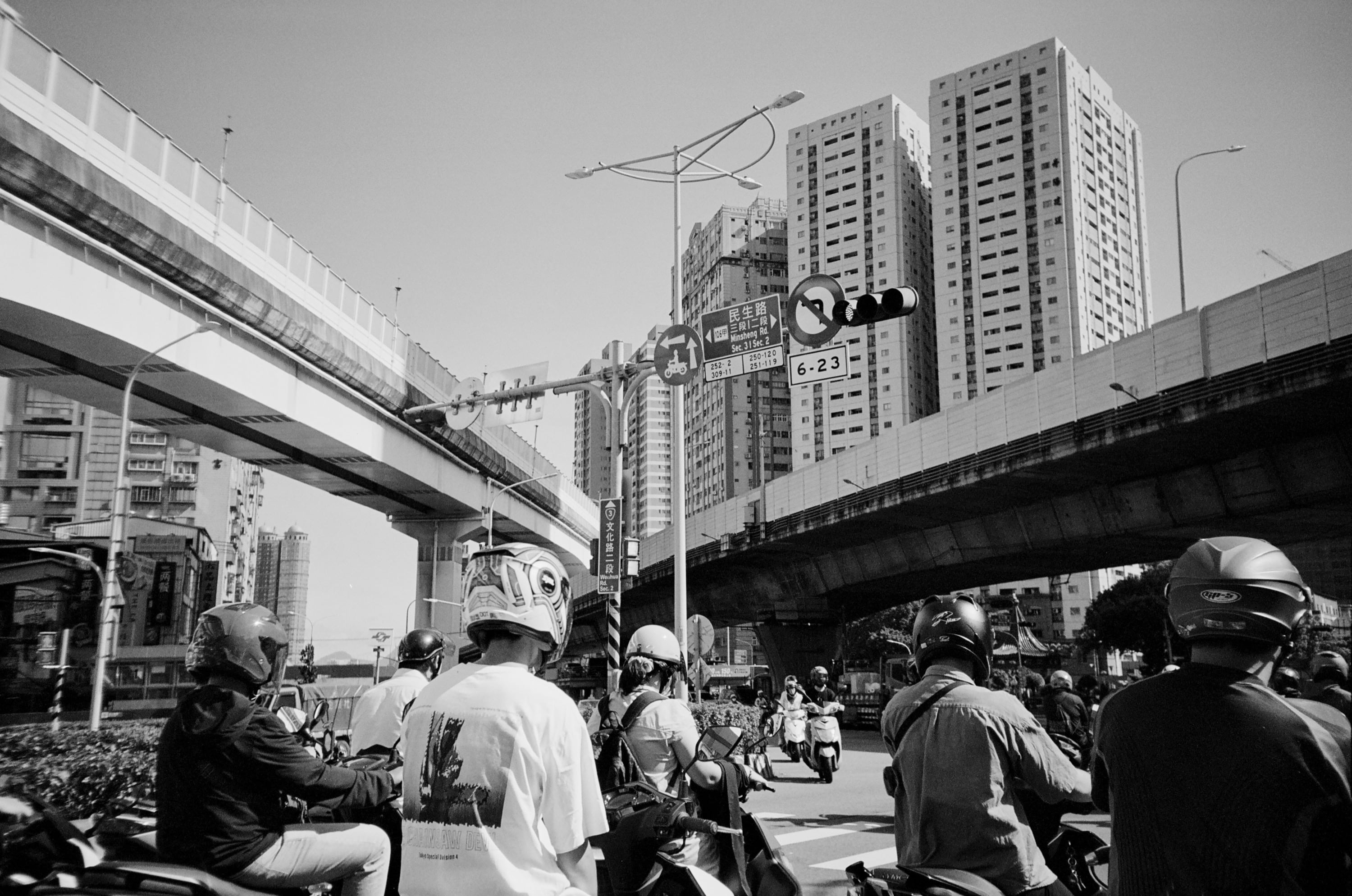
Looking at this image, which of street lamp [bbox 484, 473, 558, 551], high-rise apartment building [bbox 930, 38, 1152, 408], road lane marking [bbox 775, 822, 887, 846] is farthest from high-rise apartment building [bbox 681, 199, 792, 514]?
road lane marking [bbox 775, 822, 887, 846]

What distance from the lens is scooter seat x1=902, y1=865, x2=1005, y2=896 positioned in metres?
3.15

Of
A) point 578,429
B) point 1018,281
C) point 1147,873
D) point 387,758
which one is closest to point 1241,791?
point 1147,873

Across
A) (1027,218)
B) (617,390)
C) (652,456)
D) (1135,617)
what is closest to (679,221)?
(617,390)

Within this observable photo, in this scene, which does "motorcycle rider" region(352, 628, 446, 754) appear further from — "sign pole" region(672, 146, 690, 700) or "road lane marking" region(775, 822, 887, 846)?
"sign pole" region(672, 146, 690, 700)

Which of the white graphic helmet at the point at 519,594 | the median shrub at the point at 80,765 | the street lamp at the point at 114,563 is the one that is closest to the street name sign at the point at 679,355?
the median shrub at the point at 80,765

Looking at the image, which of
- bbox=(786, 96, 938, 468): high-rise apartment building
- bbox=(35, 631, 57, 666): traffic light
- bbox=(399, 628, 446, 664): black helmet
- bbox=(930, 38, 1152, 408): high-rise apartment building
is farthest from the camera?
bbox=(786, 96, 938, 468): high-rise apartment building

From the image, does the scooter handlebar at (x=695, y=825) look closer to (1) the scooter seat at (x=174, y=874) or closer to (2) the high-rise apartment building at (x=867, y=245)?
(1) the scooter seat at (x=174, y=874)

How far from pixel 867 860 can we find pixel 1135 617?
2781 inches

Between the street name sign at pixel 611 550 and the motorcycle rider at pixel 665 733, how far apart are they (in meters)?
11.8

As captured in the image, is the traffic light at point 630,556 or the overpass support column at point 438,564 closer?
the traffic light at point 630,556

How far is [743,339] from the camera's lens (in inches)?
618

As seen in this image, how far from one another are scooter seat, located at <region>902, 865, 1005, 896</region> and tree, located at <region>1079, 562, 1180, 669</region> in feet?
234

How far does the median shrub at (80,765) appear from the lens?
34.4 feet

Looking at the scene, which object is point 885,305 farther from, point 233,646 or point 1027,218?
point 1027,218
